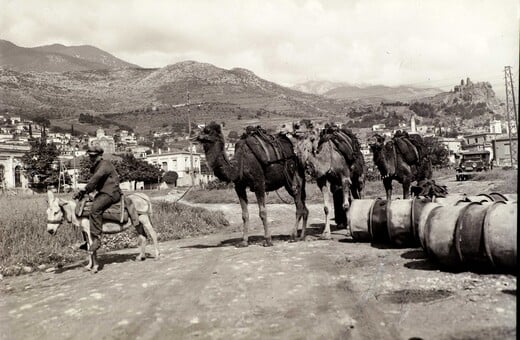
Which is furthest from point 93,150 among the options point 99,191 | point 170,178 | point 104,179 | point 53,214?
point 170,178

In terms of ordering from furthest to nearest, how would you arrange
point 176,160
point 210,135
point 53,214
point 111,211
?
point 176,160, point 210,135, point 111,211, point 53,214

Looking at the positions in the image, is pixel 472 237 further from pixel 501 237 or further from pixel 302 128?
pixel 302 128

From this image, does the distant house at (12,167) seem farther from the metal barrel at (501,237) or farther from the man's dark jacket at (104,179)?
the metal barrel at (501,237)

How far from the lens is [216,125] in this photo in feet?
32.7

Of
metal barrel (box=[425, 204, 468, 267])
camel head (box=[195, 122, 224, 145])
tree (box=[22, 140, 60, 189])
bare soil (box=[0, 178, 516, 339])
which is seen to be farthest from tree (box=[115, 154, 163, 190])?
metal barrel (box=[425, 204, 468, 267])

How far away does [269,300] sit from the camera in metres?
5.70

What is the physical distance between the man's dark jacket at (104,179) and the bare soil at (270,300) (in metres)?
1.46

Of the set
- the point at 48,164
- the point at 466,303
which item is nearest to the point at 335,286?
the point at 466,303

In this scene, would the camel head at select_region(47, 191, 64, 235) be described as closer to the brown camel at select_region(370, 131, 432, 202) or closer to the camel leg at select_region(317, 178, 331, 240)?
the camel leg at select_region(317, 178, 331, 240)

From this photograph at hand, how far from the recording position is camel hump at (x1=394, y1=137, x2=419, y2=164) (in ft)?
41.4

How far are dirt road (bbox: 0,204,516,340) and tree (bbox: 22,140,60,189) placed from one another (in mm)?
70527

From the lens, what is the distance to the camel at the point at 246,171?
32.4 feet

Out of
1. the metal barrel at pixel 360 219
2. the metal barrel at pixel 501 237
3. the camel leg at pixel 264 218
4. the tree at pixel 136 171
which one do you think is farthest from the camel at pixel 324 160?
the tree at pixel 136 171

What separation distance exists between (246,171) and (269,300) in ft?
15.3
